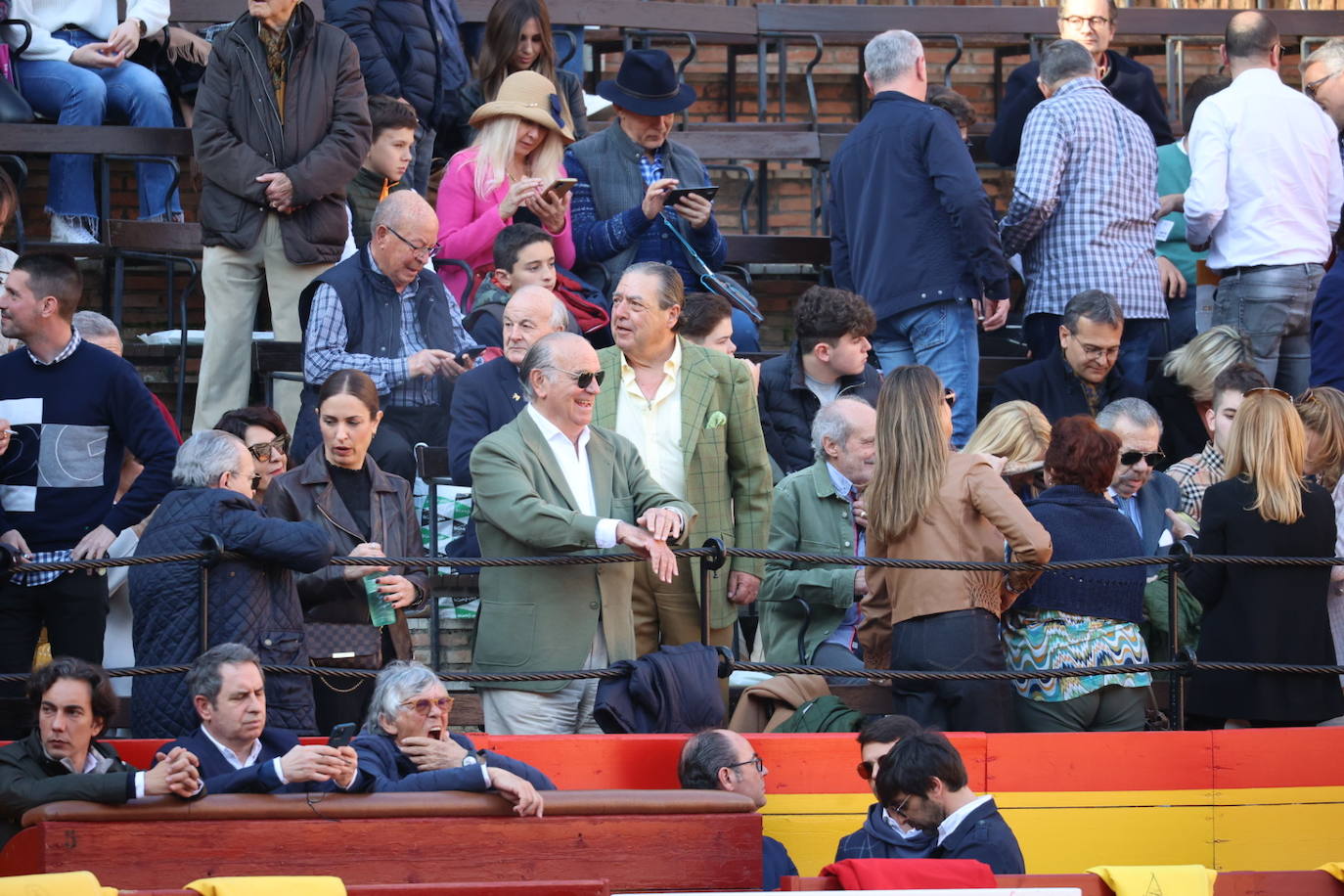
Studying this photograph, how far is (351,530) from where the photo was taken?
6477 millimetres

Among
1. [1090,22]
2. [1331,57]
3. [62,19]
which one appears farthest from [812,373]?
[62,19]

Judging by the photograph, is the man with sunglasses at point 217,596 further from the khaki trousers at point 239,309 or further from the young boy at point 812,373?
the khaki trousers at point 239,309

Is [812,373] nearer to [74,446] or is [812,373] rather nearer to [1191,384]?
[1191,384]

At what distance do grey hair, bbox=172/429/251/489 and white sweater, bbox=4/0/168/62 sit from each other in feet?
14.6

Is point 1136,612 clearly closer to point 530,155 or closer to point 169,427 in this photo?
point 169,427

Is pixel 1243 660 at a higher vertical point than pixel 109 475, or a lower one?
lower

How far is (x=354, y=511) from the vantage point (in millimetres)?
6562

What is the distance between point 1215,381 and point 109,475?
14.0ft

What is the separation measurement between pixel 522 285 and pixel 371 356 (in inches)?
27.3

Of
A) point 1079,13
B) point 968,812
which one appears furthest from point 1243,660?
point 1079,13

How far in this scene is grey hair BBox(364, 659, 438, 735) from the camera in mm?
5578

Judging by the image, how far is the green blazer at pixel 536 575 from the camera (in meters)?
6.01

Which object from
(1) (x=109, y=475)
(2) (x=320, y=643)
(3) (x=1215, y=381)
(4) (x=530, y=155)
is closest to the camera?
(2) (x=320, y=643)

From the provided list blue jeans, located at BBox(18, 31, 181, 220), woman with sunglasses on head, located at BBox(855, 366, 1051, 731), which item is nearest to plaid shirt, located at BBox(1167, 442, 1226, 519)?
woman with sunglasses on head, located at BBox(855, 366, 1051, 731)
